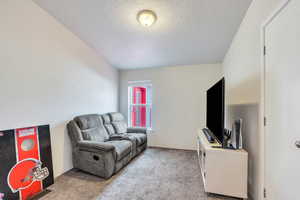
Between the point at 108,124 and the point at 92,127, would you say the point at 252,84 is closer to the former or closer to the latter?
the point at 92,127

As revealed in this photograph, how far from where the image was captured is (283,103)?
3.90ft

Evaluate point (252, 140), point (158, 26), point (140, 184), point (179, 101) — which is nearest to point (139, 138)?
point (140, 184)

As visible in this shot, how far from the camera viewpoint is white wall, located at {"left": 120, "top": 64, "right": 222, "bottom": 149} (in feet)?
12.2

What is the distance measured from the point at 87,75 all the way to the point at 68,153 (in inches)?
65.9

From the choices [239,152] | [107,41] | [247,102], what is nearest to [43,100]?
[107,41]

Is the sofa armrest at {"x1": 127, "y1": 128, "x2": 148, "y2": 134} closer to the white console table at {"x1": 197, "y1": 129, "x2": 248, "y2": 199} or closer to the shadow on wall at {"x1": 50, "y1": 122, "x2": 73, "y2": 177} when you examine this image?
the shadow on wall at {"x1": 50, "y1": 122, "x2": 73, "y2": 177}

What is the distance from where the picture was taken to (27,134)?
1843mm

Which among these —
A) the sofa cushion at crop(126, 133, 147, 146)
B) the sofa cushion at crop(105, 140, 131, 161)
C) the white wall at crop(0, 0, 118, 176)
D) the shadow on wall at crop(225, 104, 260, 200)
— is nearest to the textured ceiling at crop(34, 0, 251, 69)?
the white wall at crop(0, 0, 118, 176)

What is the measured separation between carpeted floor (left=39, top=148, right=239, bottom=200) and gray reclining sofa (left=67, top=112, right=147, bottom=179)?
166 millimetres

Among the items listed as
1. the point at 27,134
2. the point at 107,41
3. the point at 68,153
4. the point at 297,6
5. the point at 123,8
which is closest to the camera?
the point at 297,6

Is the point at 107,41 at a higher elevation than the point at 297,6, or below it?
higher

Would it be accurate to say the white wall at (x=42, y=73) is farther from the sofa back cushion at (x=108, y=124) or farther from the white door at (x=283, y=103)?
the white door at (x=283, y=103)

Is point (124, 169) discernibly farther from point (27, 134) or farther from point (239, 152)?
point (239, 152)

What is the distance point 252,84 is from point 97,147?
251 cm
